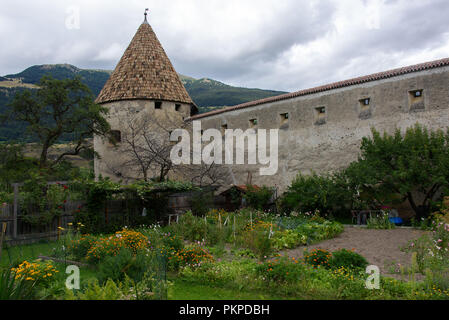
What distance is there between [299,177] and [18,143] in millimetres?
14490

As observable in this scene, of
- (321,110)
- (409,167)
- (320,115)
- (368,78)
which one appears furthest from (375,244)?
(321,110)

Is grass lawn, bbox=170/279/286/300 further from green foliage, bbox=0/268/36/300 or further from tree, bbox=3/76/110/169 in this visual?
tree, bbox=3/76/110/169

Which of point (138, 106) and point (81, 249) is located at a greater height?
point (138, 106)

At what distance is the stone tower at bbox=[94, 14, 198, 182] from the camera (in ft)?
66.2

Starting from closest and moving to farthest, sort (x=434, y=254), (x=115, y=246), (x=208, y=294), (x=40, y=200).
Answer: (x=208, y=294) → (x=434, y=254) → (x=115, y=246) → (x=40, y=200)

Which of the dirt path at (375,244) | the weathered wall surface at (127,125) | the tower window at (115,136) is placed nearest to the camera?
the dirt path at (375,244)

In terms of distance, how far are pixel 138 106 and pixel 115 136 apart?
7.94ft

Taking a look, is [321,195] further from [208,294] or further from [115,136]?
[115,136]

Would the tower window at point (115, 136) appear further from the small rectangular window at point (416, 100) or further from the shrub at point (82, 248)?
the small rectangular window at point (416, 100)

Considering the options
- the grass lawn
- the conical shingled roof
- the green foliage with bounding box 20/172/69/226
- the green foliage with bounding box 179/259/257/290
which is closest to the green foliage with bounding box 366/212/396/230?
the green foliage with bounding box 179/259/257/290

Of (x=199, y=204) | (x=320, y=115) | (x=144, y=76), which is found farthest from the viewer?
(x=144, y=76)

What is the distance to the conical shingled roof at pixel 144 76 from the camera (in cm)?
2044

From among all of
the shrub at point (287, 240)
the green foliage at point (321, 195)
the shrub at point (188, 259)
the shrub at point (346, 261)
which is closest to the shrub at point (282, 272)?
the shrub at point (346, 261)

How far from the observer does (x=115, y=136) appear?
68.9ft
